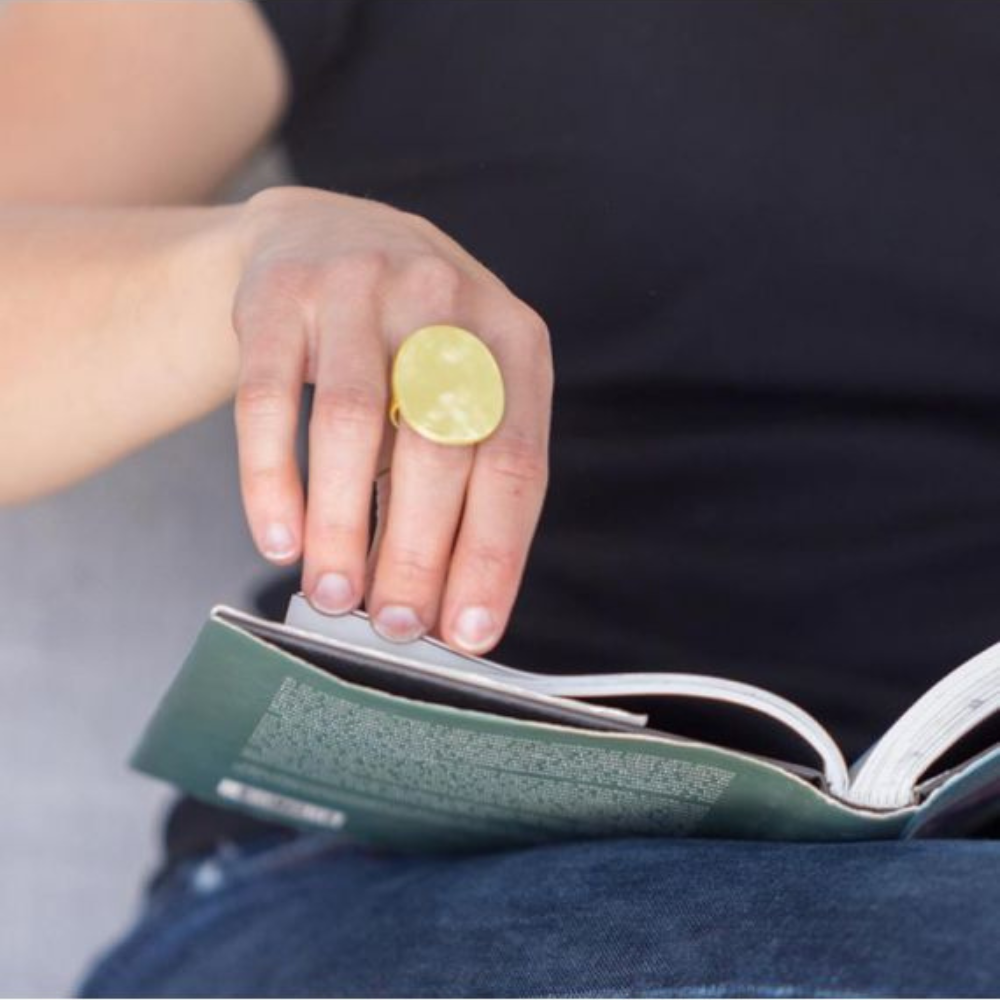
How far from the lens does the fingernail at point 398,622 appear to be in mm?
550

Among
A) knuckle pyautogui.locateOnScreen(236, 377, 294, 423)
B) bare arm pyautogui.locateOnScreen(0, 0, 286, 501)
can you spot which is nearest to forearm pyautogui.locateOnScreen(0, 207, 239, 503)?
bare arm pyautogui.locateOnScreen(0, 0, 286, 501)

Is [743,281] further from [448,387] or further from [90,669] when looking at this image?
[90,669]

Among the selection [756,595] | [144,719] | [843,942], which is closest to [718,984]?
[843,942]

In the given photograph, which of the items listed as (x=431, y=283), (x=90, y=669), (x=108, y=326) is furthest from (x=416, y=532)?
(x=90, y=669)

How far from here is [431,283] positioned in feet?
1.88

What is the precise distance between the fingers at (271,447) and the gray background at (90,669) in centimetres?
60

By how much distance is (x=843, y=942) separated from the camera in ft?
2.12

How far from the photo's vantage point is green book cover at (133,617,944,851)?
2.00 ft

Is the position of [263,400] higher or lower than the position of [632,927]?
higher

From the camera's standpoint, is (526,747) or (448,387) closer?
(448,387)

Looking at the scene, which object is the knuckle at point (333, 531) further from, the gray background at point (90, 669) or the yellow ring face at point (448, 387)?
the gray background at point (90, 669)

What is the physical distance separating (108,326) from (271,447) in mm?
177

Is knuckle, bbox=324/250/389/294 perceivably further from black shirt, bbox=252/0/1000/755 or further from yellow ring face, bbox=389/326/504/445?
black shirt, bbox=252/0/1000/755

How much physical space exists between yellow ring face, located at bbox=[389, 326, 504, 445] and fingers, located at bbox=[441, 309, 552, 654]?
0.01m
